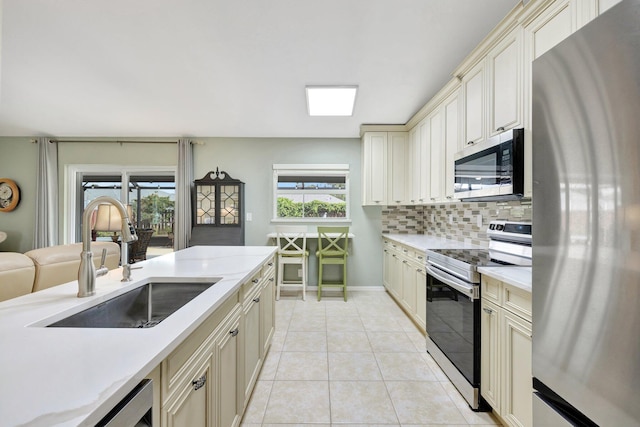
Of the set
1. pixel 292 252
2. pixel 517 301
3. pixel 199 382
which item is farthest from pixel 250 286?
pixel 292 252

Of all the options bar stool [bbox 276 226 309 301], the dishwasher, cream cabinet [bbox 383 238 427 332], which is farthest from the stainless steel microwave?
bar stool [bbox 276 226 309 301]

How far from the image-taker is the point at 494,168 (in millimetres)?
1724

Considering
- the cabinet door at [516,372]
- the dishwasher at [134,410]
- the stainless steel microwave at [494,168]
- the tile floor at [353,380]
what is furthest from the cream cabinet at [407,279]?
the dishwasher at [134,410]

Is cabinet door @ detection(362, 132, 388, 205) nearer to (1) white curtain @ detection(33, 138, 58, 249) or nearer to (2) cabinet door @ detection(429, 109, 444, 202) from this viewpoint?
(2) cabinet door @ detection(429, 109, 444, 202)

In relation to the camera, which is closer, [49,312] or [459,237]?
[49,312]

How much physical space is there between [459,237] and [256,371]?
8.03 feet

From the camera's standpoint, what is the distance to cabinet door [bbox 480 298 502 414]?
4.76ft

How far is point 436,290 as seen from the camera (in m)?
2.06

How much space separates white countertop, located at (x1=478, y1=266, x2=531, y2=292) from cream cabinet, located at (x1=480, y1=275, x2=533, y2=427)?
5cm

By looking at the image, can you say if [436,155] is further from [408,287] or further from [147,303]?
[147,303]

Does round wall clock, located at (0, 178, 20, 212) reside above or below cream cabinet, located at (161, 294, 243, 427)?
above

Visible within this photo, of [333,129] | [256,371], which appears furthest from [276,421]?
[333,129]

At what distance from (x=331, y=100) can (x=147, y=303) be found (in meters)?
2.47

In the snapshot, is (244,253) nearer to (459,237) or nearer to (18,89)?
(459,237)
